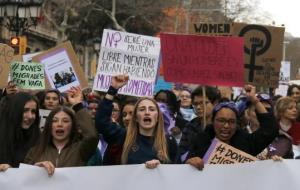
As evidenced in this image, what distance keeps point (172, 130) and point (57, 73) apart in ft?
7.00

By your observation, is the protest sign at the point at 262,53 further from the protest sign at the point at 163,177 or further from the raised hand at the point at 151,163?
the raised hand at the point at 151,163

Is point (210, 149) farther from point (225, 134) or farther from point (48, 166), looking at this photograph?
point (48, 166)

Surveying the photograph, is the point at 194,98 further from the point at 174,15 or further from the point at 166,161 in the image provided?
the point at 174,15

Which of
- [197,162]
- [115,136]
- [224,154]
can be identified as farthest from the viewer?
[115,136]

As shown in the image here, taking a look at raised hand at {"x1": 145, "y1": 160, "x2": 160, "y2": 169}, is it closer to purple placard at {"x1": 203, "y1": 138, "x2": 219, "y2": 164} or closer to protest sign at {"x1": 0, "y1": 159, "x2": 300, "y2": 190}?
protest sign at {"x1": 0, "y1": 159, "x2": 300, "y2": 190}

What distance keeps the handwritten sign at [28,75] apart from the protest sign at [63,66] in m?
0.28

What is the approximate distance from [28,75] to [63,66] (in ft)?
1.61

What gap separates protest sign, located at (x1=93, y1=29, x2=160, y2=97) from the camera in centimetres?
724

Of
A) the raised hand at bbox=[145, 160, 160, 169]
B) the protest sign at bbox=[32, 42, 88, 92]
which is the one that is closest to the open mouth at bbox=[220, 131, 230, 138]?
the raised hand at bbox=[145, 160, 160, 169]

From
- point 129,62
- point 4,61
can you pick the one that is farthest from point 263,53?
point 4,61

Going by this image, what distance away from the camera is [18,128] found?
5.21 meters

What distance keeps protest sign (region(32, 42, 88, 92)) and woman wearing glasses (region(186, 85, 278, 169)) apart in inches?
127

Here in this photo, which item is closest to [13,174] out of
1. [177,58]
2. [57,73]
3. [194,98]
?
[177,58]

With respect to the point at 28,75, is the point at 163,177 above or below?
below
